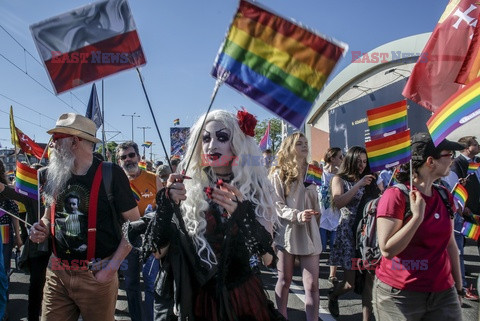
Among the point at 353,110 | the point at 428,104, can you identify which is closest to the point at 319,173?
the point at 428,104

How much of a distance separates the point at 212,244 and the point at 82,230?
1.05 metres

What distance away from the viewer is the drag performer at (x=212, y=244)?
6.69 feet

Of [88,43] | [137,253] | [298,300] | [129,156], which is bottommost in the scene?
[298,300]

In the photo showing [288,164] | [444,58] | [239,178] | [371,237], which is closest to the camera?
[239,178]

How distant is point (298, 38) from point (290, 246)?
7.61 feet

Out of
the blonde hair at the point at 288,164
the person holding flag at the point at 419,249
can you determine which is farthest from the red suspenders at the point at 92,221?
the blonde hair at the point at 288,164

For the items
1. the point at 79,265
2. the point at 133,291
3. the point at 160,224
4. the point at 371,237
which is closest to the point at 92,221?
the point at 79,265

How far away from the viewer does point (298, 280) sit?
6.33 metres

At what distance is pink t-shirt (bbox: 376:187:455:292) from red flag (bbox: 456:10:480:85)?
96cm

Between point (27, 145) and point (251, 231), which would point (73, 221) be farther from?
point (27, 145)

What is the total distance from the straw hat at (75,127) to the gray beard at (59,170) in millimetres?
88

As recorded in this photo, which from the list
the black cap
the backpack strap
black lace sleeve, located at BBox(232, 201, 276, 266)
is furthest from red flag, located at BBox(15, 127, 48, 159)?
the backpack strap

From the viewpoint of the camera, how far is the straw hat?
9.21 feet

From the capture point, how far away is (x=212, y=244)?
2201mm
